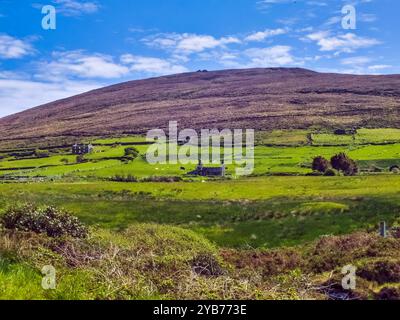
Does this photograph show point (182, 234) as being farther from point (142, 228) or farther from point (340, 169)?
point (340, 169)

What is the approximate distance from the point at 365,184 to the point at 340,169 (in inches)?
754

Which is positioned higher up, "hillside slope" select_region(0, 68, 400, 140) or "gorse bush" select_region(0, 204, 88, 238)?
"hillside slope" select_region(0, 68, 400, 140)

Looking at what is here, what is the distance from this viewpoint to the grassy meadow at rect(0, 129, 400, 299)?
10383 mm

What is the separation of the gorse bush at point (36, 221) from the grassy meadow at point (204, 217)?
1.63 m

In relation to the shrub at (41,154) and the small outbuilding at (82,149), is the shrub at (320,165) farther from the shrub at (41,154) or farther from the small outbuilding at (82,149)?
the shrub at (41,154)

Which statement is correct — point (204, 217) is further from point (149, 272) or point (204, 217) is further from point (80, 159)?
point (80, 159)

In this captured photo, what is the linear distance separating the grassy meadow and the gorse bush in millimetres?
1633

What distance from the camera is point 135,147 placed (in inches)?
4727
